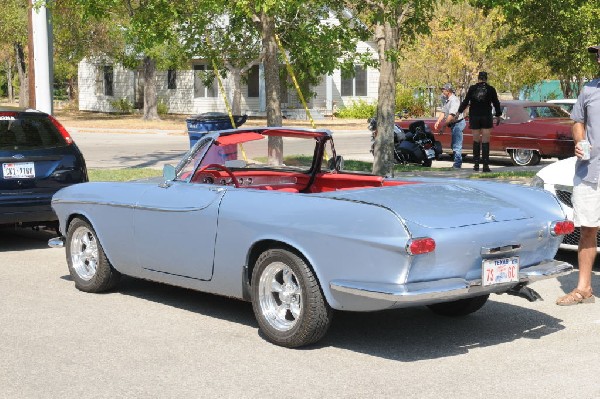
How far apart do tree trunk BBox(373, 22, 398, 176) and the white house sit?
28.6 metres

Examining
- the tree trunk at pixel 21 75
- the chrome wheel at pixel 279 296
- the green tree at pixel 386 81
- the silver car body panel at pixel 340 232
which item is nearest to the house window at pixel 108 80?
the tree trunk at pixel 21 75

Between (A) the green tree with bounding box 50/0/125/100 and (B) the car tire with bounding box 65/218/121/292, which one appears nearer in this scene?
(B) the car tire with bounding box 65/218/121/292

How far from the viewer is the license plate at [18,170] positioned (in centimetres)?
1066

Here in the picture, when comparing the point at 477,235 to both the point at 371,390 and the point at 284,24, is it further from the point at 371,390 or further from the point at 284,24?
the point at 284,24

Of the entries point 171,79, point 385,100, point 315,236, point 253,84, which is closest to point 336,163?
point 315,236

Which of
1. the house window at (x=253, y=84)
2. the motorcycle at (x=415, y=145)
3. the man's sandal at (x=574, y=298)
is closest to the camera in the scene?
the man's sandal at (x=574, y=298)

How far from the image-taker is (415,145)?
858 inches

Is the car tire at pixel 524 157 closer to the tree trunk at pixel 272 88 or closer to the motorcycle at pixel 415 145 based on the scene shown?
the motorcycle at pixel 415 145

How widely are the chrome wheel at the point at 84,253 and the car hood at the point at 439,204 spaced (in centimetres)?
276

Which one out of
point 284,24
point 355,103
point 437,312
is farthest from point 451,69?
point 437,312

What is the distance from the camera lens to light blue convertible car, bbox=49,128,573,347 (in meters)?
6.19

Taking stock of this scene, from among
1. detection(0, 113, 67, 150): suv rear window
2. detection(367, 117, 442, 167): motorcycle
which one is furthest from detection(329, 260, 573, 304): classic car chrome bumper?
detection(367, 117, 442, 167): motorcycle

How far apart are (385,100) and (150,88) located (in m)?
27.4

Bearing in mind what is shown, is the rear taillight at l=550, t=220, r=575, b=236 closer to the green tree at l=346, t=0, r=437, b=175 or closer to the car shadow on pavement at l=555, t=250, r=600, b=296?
the car shadow on pavement at l=555, t=250, r=600, b=296
